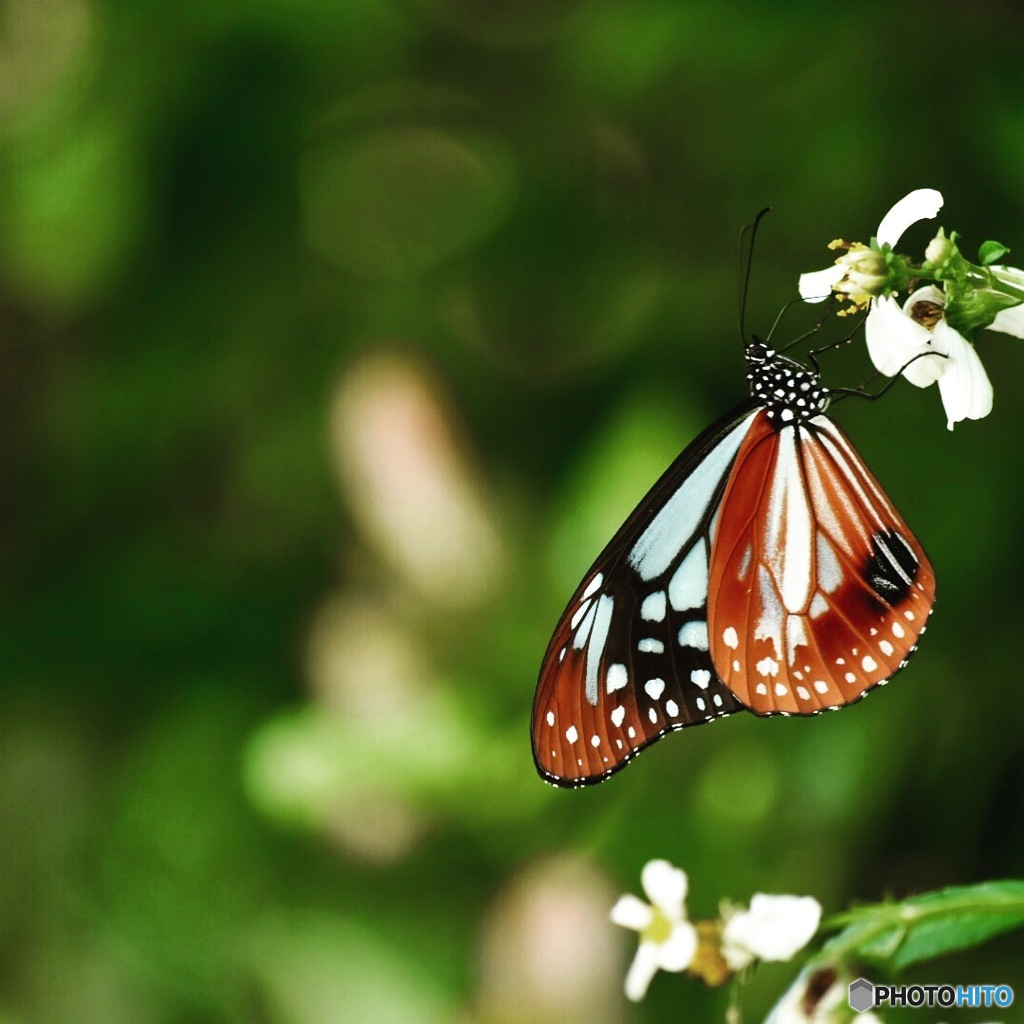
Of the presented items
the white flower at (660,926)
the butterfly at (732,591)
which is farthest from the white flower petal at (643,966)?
the butterfly at (732,591)

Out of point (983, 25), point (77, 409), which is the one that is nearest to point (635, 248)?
point (983, 25)

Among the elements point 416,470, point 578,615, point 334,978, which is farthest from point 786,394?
point 334,978

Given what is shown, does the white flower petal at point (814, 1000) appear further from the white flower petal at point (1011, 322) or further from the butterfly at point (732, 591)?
the white flower petal at point (1011, 322)

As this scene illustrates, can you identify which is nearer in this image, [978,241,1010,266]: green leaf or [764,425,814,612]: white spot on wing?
[978,241,1010,266]: green leaf

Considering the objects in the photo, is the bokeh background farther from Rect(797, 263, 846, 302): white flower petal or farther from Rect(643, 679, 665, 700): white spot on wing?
Rect(797, 263, 846, 302): white flower petal

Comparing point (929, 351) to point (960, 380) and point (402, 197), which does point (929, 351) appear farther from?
point (402, 197)

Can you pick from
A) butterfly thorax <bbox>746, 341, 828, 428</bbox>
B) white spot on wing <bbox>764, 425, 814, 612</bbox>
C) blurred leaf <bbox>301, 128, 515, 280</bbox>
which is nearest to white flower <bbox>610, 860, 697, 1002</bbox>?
white spot on wing <bbox>764, 425, 814, 612</bbox>

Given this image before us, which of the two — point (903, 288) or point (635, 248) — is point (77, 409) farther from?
point (903, 288)
